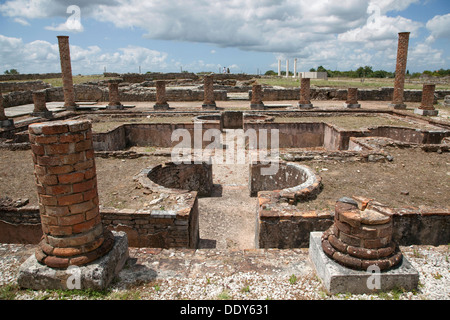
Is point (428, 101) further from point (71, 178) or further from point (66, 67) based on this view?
point (66, 67)

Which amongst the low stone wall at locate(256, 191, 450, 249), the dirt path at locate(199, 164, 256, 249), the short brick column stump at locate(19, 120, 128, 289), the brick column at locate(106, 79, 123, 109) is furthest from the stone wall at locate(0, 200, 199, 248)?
the brick column at locate(106, 79, 123, 109)

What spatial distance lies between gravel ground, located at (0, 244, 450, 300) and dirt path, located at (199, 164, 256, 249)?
1.97 m

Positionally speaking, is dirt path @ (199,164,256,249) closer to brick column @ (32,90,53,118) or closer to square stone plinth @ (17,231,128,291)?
square stone plinth @ (17,231,128,291)

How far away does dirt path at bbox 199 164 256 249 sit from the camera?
6.20 meters

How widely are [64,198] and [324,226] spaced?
3.90 m

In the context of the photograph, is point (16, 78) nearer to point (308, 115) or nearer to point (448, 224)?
point (308, 115)

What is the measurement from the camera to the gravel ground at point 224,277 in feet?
10.8

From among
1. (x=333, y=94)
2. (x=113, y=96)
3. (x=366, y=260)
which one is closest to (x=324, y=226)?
(x=366, y=260)

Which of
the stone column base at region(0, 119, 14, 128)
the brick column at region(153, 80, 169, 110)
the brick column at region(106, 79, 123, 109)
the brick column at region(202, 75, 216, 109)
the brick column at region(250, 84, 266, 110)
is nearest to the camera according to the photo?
the stone column base at region(0, 119, 14, 128)

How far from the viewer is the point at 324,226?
17.1 feet

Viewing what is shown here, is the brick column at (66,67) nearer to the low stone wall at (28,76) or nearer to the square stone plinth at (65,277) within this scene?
the low stone wall at (28,76)

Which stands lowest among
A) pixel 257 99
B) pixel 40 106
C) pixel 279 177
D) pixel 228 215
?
pixel 228 215

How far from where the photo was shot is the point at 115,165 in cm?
848
